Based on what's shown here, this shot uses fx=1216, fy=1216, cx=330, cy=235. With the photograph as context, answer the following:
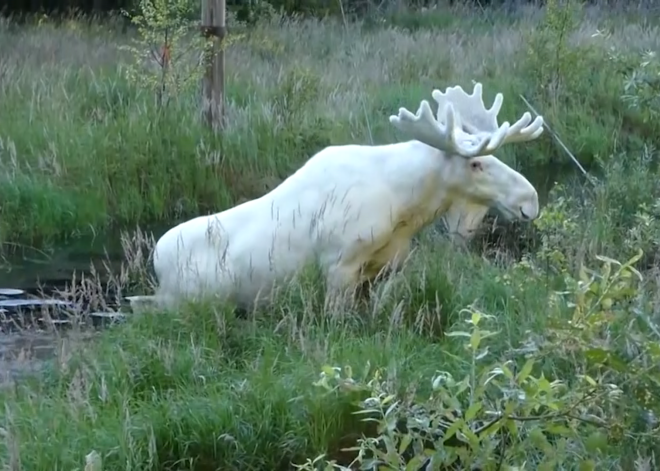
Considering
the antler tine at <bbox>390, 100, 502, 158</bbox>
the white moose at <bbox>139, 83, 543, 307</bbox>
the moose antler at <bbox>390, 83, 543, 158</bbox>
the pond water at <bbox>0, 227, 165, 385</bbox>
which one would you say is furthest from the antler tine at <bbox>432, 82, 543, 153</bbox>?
the pond water at <bbox>0, 227, 165, 385</bbox>

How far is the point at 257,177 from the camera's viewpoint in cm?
933

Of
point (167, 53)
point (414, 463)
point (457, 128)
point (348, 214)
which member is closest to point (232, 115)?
point (167, 53)

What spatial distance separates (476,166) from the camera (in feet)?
18.0

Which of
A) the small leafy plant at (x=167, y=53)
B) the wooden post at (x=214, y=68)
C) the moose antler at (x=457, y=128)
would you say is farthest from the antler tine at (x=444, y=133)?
the small leafy plant at (x=167, y=53)

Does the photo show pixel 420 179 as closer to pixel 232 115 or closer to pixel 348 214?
pixel 348 214

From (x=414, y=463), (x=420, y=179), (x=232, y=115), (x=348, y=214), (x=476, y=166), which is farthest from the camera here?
(x=232, y=115)

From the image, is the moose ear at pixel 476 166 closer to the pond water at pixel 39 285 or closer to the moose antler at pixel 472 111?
the moose antler at pixel 472 111

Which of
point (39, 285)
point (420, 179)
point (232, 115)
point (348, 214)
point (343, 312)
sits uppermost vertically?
point (420, 179)

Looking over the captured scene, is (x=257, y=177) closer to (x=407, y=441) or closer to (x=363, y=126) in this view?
(x=363, y=126)

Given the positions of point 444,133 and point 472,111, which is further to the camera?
point 472,111

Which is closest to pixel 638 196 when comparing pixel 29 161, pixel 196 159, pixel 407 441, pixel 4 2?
pixel 196 159

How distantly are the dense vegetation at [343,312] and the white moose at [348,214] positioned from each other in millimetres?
177

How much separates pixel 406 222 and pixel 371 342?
2.68 ft

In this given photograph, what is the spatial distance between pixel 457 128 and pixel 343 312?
1067mm
